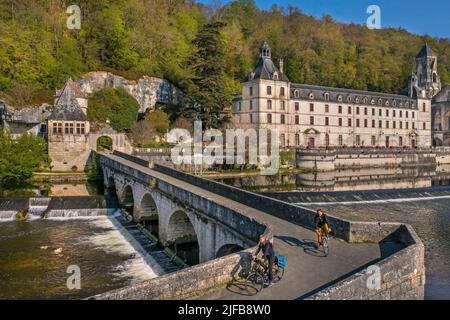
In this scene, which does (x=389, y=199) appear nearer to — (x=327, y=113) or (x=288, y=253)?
(x=288, y=253)

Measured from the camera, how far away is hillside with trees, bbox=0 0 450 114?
53969mm

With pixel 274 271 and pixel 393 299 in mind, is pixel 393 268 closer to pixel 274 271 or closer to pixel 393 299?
pixel 393 299

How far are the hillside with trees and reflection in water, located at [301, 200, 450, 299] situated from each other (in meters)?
28.6

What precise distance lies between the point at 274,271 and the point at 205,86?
45568mm

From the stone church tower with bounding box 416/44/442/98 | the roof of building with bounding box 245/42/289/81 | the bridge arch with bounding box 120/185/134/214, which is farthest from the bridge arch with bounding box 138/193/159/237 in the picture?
the stone church tower with bounding box 416/44/442/98

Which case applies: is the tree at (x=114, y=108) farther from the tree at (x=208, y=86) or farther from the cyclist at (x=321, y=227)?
the cyclist at (x=321, y=227)

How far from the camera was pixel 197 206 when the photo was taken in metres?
16.3

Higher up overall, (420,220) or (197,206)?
(197,206)

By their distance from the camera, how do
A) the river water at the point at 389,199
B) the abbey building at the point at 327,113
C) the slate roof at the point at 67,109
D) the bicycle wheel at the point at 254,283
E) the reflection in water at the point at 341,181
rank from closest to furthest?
the bicycle wheel at the point at 254,283 → the river water at the point at 389,199 → the reflection in water at the point at 341,181 → the slate roof at the point at 67,109 → the abbey building at the point at 327,113

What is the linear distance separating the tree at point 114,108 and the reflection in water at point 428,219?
32747 mm

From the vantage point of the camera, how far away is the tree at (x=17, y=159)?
3406 centimetres

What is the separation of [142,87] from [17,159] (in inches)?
1099

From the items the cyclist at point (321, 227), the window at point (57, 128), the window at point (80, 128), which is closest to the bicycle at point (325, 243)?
the cyclist at point (321, 227)

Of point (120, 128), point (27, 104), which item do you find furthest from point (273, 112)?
point (27, 104)
